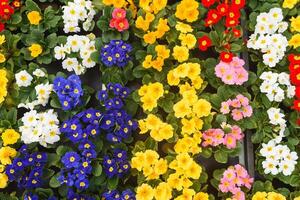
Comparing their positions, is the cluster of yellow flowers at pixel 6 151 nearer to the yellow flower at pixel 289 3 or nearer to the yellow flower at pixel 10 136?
the yellow flower at pixel 10 136

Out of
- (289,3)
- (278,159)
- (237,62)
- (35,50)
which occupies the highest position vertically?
(289,3)

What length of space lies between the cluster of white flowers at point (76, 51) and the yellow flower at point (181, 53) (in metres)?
0.48

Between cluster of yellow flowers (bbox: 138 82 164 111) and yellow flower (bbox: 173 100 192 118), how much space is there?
114 millimetres

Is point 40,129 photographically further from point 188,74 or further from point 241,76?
point 241,76

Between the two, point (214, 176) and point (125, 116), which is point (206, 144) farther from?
point (125, 116)

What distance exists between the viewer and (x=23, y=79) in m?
2.84

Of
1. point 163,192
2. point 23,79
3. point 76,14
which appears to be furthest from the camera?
point 76,14

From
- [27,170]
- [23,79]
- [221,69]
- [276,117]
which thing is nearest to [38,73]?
[23,79]

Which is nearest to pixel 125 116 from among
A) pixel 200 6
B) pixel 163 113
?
pixel 163 113

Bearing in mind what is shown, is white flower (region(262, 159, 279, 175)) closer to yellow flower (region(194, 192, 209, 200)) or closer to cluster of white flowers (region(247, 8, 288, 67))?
yellow flower (region(194, 192, 209, 200))

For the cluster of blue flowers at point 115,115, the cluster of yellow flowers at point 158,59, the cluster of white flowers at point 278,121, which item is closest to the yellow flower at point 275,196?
the cluster of white flowers at point 278,121

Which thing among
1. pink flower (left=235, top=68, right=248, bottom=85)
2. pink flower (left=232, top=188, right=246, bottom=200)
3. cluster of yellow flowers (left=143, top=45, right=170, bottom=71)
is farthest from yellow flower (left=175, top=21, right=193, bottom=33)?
pink flower (left=232, top=188, right=246, bottom=200)

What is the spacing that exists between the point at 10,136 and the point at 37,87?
0.31 metres

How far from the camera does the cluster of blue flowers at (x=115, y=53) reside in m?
2.82
